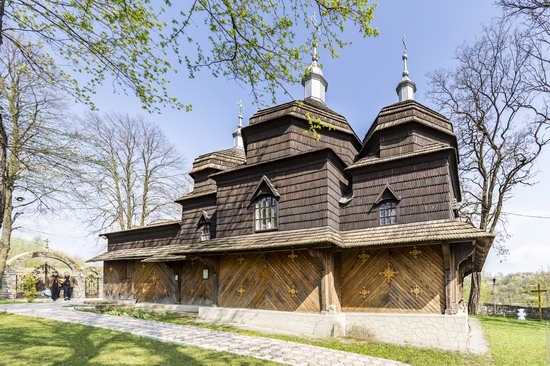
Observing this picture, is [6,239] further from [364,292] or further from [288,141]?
[364,292]

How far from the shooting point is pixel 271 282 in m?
11.5

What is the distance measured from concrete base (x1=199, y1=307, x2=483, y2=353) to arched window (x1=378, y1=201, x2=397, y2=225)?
2.79 m

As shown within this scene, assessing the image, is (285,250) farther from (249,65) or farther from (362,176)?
(249,65)

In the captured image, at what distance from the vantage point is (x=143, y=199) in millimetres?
26609

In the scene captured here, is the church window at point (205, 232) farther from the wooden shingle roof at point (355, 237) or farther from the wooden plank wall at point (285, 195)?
the wooden shingle roof at point (355, 237)

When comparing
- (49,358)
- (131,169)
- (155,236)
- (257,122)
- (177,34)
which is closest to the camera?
(177,34)

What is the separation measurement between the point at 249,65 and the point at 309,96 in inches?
396

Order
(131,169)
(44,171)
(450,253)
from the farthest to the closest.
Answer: (131,169), (44,171), (450,253)

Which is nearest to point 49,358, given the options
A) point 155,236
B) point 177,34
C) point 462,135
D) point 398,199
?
point 177,34

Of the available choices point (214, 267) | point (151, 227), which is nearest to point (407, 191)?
point (214, 267)

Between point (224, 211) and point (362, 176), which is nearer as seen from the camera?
point (362, 176)

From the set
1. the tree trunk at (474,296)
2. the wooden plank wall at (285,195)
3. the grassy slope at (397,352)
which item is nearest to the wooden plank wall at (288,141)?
the wooden plank wall at (285,195)

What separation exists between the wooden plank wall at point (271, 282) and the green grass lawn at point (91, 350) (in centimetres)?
428

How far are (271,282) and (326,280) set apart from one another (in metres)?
2.12
